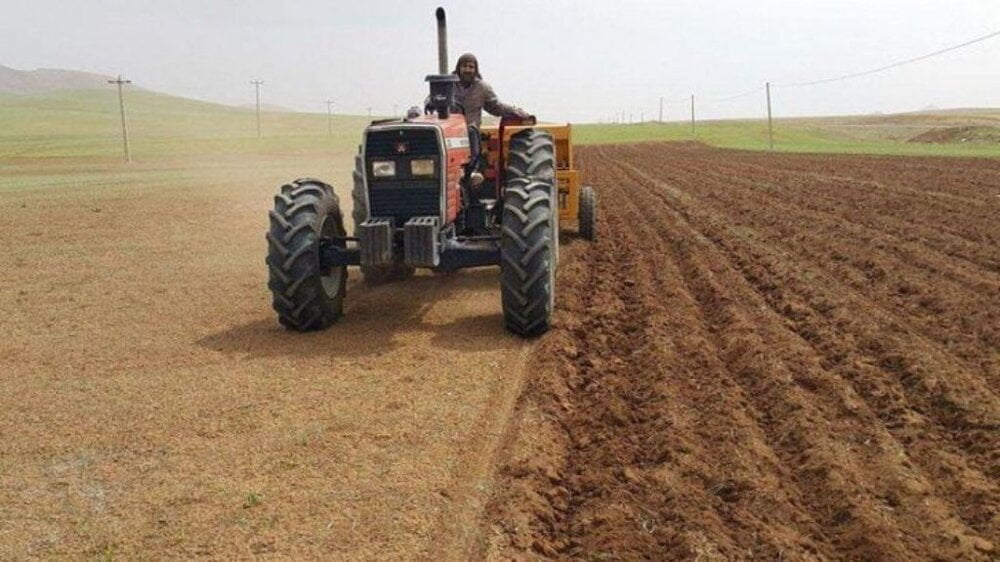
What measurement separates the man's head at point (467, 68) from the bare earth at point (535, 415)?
7.48 ft

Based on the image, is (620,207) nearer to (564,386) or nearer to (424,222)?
(424,222)

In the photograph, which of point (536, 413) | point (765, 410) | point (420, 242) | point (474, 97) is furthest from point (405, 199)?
point (765, 410)

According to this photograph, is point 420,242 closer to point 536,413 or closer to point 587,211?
point 536,413

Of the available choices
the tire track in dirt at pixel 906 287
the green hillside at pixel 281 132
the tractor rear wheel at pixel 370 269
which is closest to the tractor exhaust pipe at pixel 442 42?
the tractor rear wheel at pixel 370 269

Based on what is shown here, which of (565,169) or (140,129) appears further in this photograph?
(140,129)

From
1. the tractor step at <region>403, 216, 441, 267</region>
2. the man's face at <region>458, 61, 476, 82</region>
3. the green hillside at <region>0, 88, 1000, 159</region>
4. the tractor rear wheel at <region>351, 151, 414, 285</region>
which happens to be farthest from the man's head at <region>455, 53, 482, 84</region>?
the green hillside at <region>0, 88, 1000, 159</region>

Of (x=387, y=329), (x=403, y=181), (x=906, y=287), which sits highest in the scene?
(x=403, y=181)

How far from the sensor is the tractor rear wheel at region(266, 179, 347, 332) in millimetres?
7020

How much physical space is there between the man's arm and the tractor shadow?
2.01 metres

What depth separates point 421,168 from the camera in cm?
730

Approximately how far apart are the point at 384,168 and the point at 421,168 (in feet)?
1.07

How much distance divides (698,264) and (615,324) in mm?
2865

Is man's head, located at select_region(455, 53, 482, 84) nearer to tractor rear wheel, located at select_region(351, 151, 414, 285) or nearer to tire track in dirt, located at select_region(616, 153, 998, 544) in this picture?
tractor rear wheel, located at select_region(351, 151, 414, 285)

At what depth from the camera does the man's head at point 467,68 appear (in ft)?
30.0
